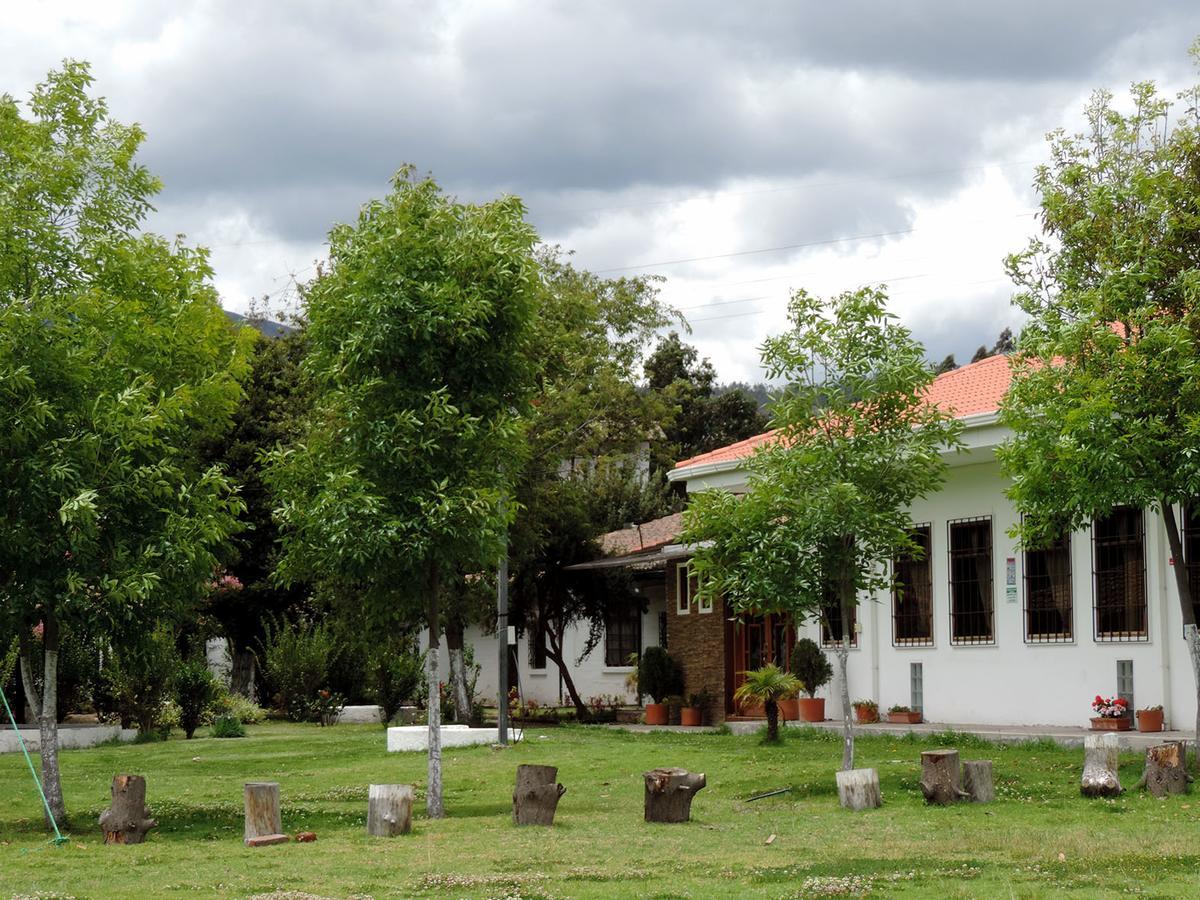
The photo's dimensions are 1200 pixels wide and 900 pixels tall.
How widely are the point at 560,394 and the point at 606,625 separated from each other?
549 centimetres

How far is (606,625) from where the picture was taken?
33.9m

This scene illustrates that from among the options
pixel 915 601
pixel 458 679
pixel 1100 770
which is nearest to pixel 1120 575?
pixel 915 601

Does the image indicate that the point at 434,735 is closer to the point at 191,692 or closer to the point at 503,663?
the point at 503,663

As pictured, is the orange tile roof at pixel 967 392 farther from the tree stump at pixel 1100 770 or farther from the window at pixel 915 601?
the tree stump at pixel 1100 770

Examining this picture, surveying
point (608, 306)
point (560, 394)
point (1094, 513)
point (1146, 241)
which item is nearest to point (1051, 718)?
point (1094, 513)

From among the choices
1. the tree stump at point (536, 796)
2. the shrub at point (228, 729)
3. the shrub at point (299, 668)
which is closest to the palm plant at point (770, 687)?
the tree stump at point (536, 796)

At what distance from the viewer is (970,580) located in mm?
23859

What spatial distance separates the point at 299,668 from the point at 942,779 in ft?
66.8

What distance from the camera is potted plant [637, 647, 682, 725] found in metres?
29.1

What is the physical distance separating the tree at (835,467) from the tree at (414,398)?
302 centimetres

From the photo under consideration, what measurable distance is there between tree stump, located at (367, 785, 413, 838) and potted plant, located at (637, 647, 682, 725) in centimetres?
1502

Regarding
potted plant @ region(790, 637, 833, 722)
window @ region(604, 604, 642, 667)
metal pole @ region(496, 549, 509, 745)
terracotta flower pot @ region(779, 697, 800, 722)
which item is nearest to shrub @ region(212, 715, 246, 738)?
metal pole @ region(496, 549, 509, 745)

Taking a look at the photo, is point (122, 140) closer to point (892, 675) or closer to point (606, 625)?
point (892, 675)

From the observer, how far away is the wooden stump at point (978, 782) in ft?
51.0
